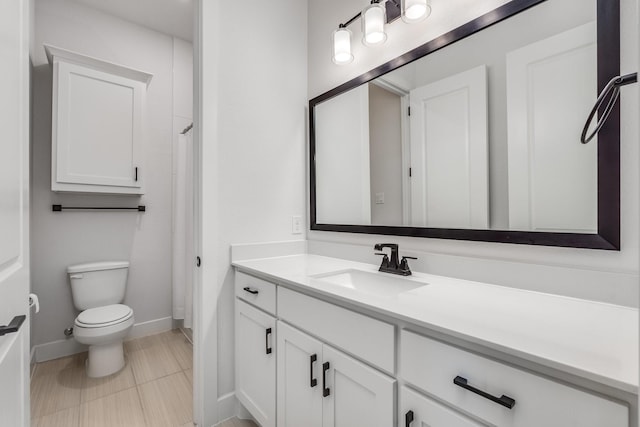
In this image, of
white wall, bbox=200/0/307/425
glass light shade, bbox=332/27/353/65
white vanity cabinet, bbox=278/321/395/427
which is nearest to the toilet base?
white wall, bbox=200/0/307/425

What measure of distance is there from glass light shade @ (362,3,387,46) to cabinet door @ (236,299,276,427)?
1.40 metres

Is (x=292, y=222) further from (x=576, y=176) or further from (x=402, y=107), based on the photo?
(x=576, y=176)

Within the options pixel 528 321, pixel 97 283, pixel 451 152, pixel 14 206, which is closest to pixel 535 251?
Answer: pixel 528 321

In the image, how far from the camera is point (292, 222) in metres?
1.84

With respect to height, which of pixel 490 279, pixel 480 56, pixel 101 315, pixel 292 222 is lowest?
pixel 101 315

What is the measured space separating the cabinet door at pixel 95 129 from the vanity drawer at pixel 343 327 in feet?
6.20

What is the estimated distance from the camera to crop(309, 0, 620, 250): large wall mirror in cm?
85

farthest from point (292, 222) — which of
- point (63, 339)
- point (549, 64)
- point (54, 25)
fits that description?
point (54, 25)

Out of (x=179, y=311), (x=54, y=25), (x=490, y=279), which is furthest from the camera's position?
(x=179, y=311)

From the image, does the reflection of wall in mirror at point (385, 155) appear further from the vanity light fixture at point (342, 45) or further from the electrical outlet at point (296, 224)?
the electrical outlet at point (296, 224)

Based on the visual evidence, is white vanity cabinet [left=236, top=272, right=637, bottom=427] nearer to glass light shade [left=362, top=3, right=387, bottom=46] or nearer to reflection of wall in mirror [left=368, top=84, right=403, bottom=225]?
reflection of wall in mirror [left=368, top=84, right=403, bottom=225]

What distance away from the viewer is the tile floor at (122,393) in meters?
1.53

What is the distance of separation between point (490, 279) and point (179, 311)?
97.3 inches

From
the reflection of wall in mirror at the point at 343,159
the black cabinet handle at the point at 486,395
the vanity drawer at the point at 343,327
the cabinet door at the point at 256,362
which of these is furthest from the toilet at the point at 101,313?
the black cabinet handle at the point at 486,395
